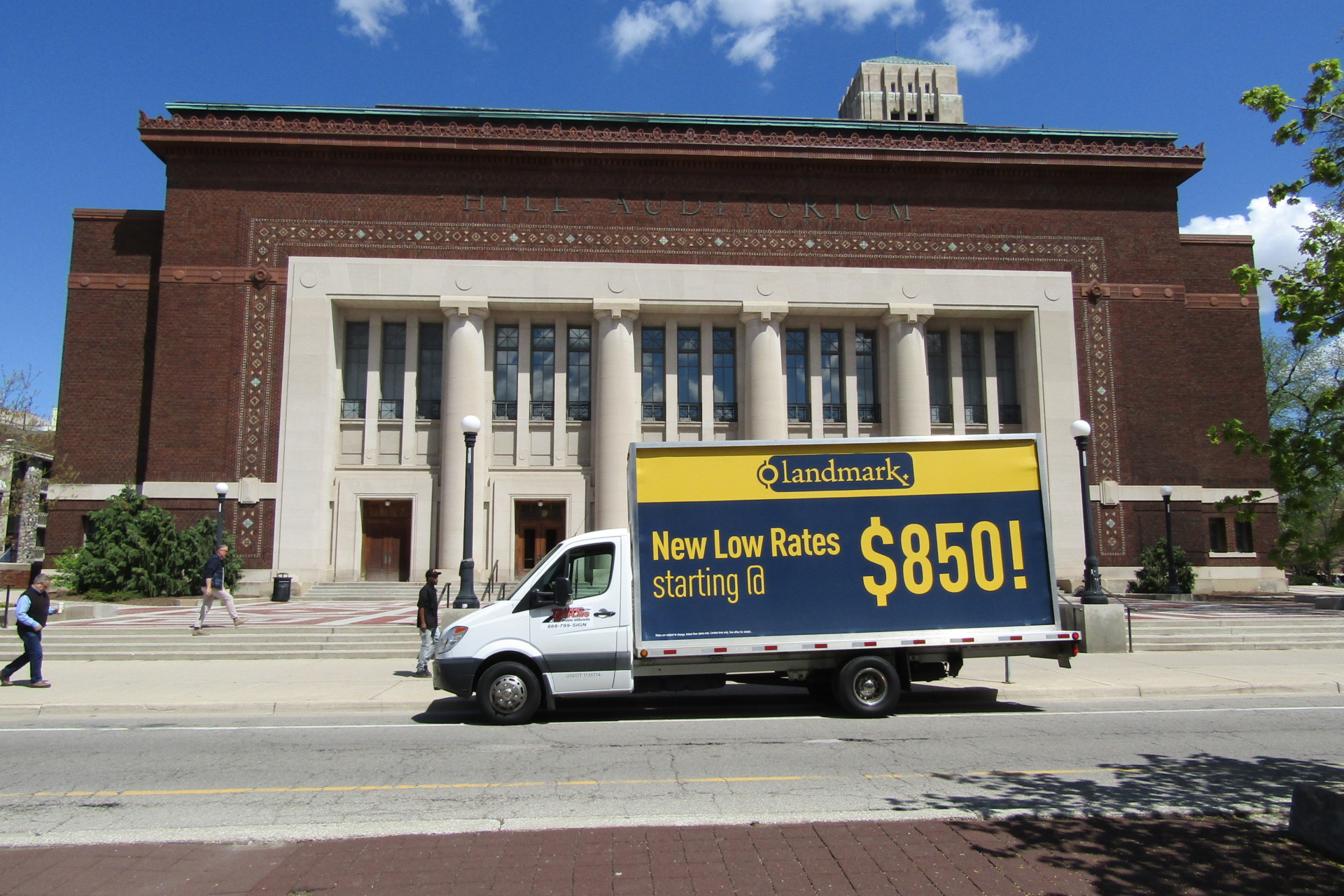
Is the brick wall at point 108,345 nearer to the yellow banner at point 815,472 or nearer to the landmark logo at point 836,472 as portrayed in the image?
the yellow banner at point 815,472

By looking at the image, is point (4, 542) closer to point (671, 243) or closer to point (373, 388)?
point (373, 388)

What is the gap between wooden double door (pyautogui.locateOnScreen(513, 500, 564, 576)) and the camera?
3045 cm

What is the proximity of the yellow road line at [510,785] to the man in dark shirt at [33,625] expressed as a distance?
7212mm

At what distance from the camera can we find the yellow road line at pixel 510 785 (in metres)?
7.13

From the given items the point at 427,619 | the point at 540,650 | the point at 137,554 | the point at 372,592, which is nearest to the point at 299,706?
the point at 427,619

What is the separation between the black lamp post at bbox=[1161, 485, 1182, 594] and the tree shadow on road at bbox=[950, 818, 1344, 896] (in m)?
25.2

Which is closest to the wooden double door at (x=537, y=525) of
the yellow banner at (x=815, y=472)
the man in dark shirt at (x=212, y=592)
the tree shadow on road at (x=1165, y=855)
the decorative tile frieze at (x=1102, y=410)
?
the man in dark shirt at (x=212, y=592)

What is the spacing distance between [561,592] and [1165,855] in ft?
21.6

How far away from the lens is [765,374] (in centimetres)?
3011

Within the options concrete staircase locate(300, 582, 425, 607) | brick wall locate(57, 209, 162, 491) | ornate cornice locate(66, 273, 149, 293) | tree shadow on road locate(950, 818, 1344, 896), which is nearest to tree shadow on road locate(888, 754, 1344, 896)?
tree shadow on road locate(950, 818, 1344, 896)

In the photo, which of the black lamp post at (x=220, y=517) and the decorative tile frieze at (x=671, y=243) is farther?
the decorative tile frieze at (x=671, y=243)

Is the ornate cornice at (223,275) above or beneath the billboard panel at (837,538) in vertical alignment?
above

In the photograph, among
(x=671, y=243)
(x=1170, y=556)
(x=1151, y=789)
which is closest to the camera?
(x=1151, y=789)

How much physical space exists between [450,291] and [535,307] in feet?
9.55
